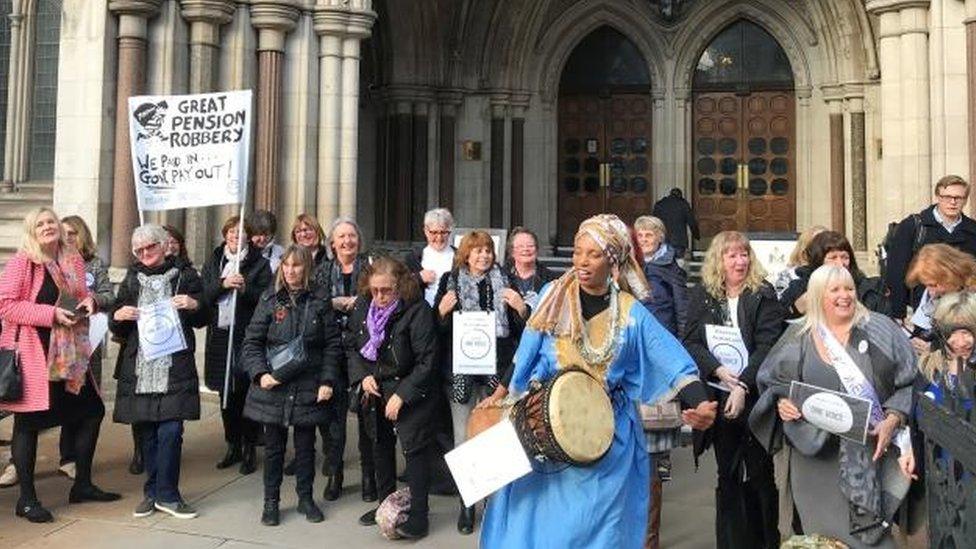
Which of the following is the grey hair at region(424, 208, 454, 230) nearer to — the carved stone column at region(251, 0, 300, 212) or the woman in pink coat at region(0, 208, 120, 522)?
the woman in pink coat at region(0, 208, 120, 522)

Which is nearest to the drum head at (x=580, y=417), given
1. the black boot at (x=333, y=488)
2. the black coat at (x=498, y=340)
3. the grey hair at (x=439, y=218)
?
the black coat at (x=498, y=340)

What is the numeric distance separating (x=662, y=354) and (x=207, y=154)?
14.5 ft

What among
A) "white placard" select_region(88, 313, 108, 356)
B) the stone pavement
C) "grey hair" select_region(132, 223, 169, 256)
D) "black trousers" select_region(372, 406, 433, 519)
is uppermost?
"grey hair" select_region(132, 223, 169, 256)

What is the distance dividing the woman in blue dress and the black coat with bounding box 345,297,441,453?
1643 millimetres

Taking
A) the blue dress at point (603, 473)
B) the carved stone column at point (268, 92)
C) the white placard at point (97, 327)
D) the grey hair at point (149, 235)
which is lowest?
the blue dress at point (603, 473)

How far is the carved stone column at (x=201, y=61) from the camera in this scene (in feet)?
30.5

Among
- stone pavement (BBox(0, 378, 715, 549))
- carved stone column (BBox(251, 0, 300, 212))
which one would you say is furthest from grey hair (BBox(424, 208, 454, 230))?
carved stone column (BBox(251, 0, 300, 212))

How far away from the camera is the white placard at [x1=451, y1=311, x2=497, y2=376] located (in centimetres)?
504

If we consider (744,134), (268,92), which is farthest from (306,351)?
(744,134)

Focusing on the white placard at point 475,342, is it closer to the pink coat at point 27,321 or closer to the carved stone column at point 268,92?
the pink coat at point 27,321

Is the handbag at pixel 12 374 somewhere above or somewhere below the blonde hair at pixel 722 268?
below

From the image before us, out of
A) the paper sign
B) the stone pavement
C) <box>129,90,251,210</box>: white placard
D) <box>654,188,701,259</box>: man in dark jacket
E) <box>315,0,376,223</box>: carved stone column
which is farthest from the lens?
<box>654,188,701,259</box>: man in dark jacket

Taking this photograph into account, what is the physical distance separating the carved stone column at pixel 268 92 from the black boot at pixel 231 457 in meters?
3.73

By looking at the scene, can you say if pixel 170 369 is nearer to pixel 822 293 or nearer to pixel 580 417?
pixel 580 417
